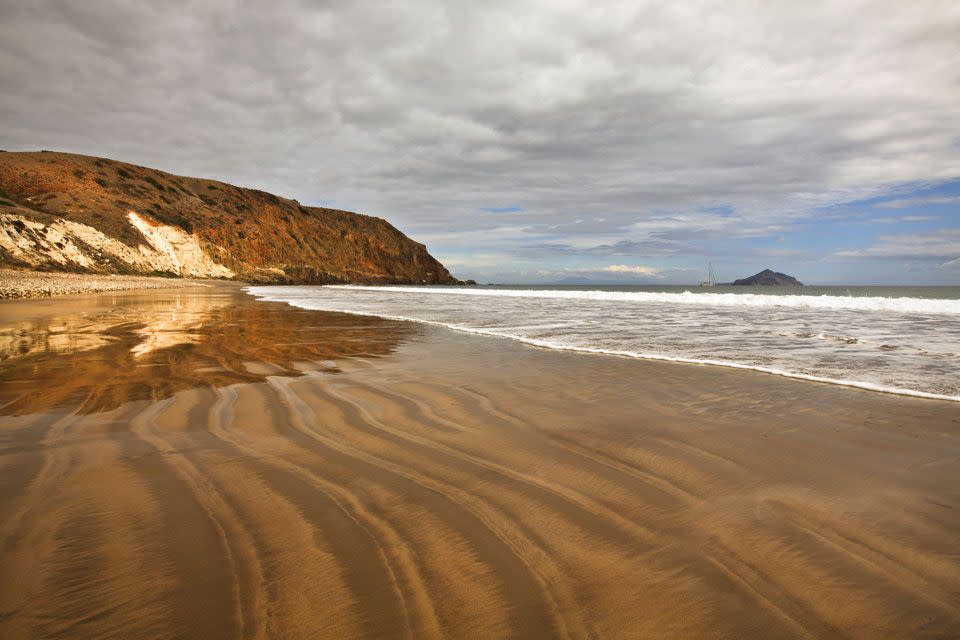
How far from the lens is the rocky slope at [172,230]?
1474 inches

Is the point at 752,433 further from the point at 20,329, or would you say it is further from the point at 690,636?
the point at 20,329

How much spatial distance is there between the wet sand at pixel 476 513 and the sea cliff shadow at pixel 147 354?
0.11 m

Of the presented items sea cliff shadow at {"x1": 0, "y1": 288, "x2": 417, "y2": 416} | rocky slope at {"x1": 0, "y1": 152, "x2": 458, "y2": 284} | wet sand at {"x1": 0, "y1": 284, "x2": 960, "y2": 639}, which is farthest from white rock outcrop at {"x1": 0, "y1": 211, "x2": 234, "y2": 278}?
wet sand at {"x1": 0, "y1": 284, "x2": 960, "y2": 639}

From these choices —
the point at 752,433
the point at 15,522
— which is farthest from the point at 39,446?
the point at 752,433

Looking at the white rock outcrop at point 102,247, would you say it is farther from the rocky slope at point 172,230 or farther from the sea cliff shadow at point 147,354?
the sea cliff shadow at point 147,354

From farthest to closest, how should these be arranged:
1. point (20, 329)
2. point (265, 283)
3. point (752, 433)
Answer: point (265, 283), point (20, 329), point (752, 433)

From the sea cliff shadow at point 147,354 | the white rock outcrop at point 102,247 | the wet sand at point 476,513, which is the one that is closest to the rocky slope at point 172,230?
the white rock outcrop at point 102,247

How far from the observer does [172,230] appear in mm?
55969

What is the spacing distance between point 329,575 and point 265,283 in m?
70.6

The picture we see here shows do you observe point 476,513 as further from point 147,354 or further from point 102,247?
point 102,247

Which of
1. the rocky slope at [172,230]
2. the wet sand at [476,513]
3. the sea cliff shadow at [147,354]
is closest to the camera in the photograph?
the wet sand at [476,513]

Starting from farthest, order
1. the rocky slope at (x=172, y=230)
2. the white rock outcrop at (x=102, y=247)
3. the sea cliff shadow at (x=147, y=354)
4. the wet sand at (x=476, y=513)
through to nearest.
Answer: the rocky slope at (x=172, y=230) → the white rock outcrop at (x=102, y=247) → the sea cliff shadow at (x=147, y=354) → the wet sand at (x=476, y=513)

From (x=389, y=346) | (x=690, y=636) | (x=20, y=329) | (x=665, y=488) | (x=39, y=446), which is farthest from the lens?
(x=20, y=329)

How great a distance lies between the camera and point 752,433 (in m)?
3.11
